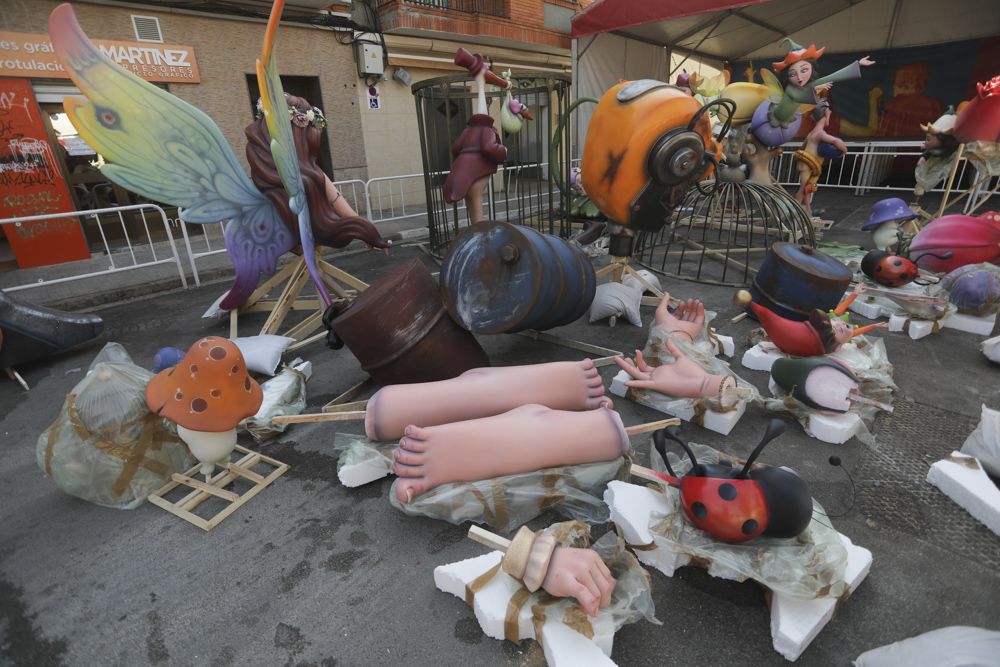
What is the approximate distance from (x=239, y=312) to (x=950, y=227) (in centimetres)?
632

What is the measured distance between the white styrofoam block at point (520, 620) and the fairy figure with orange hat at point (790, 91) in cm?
561

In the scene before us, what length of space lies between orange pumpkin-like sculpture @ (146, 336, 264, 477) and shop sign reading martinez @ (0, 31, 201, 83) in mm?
5240

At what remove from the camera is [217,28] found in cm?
714

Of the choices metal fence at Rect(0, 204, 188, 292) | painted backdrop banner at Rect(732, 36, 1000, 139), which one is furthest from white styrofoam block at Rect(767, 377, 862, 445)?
painted backdrop banner at Rect(732, 36, 1000, 139)

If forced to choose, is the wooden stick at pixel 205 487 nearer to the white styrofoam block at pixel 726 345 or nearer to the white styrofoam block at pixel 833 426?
the white styrofoam block at pixel 833 426

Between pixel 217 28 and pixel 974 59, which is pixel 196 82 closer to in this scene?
pixel 217 28

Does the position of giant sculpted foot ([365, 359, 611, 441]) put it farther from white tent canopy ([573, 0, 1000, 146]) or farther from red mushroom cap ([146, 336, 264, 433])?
white tent canopy ([573, 0, 1000, 146])

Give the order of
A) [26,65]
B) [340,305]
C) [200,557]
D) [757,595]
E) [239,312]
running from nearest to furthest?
[757,595]
[200,557]
[340,305]
[239,312]
[26,65]

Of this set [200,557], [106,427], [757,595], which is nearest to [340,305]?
[106,427]

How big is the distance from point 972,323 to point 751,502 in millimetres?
3533

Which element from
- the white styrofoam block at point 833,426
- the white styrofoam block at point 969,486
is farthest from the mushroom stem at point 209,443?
the white styrofoam block at point 969,486

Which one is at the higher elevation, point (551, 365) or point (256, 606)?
point (551, 365)

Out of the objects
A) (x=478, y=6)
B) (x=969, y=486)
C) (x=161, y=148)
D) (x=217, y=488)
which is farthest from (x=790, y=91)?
(x=478, y=6)

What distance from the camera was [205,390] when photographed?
2076 mm
